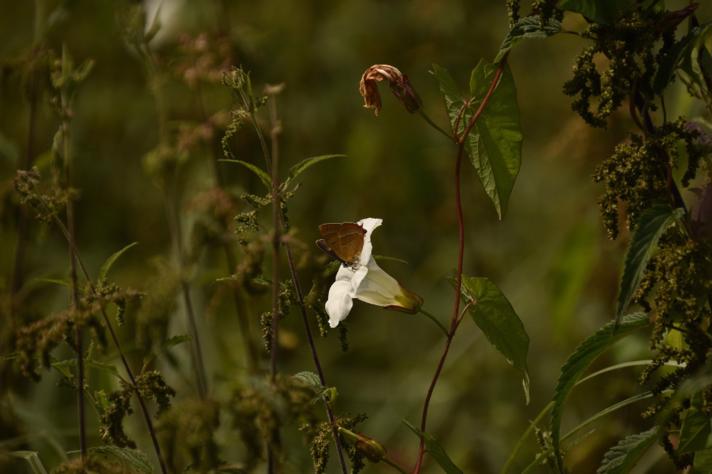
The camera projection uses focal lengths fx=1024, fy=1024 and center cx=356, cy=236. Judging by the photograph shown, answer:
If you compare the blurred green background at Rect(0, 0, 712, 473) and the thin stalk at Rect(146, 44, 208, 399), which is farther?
the blurred green background at Rect(0, 0, 712, 473)

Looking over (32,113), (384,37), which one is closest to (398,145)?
(384,37)

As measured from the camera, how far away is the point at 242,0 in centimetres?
339

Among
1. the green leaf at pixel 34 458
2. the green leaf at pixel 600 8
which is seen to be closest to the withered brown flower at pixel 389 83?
the green leaf at pixel 600 8

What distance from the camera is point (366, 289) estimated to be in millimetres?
1026

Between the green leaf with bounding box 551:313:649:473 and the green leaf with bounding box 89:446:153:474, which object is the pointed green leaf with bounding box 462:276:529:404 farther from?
the green leaf with bounding box 89:446:153:474

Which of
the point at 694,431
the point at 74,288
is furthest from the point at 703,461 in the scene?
the point at 74,288

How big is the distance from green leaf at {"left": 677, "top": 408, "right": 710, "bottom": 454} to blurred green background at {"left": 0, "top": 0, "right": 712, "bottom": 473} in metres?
1.10

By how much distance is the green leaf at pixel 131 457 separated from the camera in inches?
38.8

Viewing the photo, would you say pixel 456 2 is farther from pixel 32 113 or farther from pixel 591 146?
pixel 32 113

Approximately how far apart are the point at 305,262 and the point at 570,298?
1.13m

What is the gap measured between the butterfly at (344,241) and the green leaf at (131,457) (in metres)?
0.27

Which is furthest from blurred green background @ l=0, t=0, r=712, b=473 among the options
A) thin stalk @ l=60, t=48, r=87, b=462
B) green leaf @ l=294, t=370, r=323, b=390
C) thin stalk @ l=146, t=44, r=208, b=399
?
green leaf @ l=294, t=370, r=323, b=390

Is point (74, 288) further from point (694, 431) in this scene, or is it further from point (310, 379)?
point (694, 431)

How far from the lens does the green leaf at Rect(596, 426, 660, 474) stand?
0.94 metres
